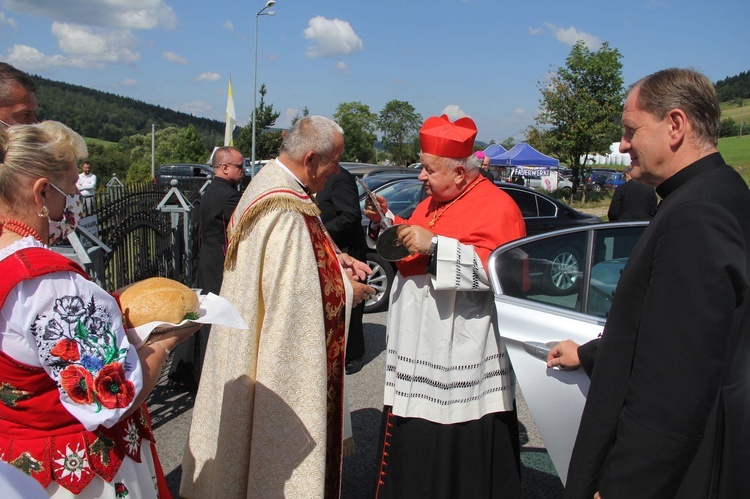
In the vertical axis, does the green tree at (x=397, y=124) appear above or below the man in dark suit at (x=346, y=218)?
above

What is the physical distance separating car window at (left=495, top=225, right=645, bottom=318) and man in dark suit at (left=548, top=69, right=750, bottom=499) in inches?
44.6

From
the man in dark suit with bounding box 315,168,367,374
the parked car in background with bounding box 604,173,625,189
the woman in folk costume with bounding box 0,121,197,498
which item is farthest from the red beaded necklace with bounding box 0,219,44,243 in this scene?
the parked car in background with bounding box 604,173,625,189

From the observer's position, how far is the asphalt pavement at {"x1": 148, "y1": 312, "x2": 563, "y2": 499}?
3424mm

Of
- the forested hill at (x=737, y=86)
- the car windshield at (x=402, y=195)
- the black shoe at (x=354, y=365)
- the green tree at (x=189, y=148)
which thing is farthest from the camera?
the forested hill at (x=737, y=86)

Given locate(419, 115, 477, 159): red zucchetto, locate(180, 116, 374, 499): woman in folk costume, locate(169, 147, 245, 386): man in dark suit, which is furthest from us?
locate(169, 147, 245, 386): man in dark suit

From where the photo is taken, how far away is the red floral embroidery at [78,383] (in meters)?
1.49

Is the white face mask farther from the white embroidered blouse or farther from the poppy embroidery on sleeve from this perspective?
the poppy embroidery on sleeve

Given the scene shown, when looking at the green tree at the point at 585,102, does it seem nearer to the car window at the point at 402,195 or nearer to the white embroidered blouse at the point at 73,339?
the car window at the point at 402,195

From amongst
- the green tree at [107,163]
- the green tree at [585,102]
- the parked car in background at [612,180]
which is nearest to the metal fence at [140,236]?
the green tree at [585,102]

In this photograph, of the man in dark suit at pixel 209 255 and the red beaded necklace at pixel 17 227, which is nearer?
the red beaded necklace at pixel 17 227

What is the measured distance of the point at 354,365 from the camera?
216 inches

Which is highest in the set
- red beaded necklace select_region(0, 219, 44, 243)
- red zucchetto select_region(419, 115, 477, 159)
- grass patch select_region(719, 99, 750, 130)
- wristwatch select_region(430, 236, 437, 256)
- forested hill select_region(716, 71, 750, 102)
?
forested hill select_region(716, 71, 750, 102)

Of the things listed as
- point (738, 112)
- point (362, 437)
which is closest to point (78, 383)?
point (362, 437)

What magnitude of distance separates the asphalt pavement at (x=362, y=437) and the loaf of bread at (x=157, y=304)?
1744 mm
